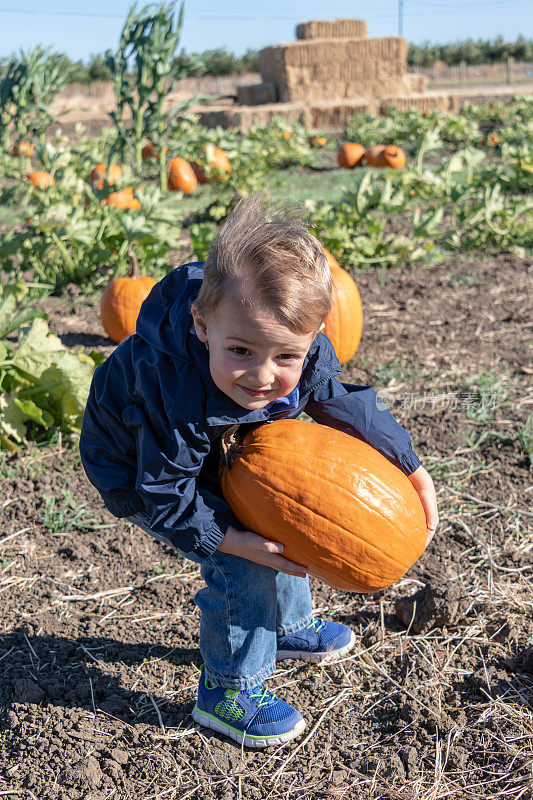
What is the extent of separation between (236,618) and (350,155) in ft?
38.7

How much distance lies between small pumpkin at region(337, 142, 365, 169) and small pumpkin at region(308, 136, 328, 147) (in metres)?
2.72

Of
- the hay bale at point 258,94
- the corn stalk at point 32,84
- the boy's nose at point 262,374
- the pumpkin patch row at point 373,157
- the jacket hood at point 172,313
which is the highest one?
the hay bale at point 258,94

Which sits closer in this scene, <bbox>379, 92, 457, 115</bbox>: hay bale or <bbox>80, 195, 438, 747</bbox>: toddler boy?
<bbox>80, 195, 438, 747</bbox>: toddler boy

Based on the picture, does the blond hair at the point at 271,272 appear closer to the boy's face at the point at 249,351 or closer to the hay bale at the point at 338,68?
the boy's face at the point at 249,351

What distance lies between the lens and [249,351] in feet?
5.74

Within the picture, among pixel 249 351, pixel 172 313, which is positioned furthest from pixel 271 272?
pixel 172 313

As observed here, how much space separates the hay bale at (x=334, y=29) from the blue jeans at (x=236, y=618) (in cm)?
2317

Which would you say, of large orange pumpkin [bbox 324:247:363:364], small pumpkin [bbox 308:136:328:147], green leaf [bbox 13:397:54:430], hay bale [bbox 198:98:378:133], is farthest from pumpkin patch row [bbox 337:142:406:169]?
green leaf [bbox 13:397:54:430]

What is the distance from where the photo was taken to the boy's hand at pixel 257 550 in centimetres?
195

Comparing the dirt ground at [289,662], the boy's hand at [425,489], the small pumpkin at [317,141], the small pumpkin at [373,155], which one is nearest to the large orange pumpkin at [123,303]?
the dirt ground at [289,662]

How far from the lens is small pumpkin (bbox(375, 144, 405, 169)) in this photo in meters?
11.7

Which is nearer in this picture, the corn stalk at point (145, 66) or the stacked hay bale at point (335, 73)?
the corn stalk at point (145, 66)

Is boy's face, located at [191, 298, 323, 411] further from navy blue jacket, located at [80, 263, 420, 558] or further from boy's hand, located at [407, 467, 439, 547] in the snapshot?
boy's hand, located at [407, 467, 439, 547]

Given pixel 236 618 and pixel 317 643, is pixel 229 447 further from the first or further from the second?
pixel 317 643
